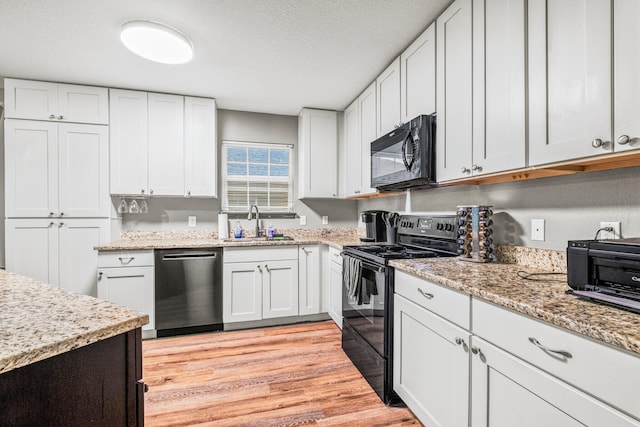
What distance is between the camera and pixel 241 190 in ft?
12.2

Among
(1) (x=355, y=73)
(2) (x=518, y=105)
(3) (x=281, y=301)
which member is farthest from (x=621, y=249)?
(3) (x=281, y=301)

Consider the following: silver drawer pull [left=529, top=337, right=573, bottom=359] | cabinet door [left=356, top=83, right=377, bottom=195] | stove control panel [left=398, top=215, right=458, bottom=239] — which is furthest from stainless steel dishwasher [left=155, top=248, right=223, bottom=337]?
silver drawer pull [left=529, top=337, right=573, bottom=359]

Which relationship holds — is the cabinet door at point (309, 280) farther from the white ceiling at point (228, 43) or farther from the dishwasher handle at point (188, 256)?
the white ceiling at point (228, 43)

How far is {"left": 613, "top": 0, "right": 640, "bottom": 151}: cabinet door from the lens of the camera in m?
0.99

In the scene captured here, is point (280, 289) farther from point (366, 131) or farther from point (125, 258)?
point (366, 131)

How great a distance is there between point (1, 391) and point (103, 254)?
98.5 inches

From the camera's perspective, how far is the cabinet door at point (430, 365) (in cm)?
133

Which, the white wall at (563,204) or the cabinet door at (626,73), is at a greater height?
the cabinet door at (626,73)

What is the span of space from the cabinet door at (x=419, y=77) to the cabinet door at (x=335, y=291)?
4.69 ft

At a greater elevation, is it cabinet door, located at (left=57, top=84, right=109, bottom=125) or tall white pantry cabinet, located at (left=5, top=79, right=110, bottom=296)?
cabinet door, located at (left=57, top=84, right=109, bottom=125)

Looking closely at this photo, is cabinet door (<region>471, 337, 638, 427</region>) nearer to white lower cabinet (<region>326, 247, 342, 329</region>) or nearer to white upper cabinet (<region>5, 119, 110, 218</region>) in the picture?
white lower cabinet (<region>326, 247, 342, 329</region>)

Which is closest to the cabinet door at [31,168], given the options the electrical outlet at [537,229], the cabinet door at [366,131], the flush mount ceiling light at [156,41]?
the flush mount ceiling light at [156,41]

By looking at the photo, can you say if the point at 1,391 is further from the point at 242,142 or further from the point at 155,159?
the point at 242,142

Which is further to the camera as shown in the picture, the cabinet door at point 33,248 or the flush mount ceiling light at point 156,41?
the cabinet door at point 33,248
